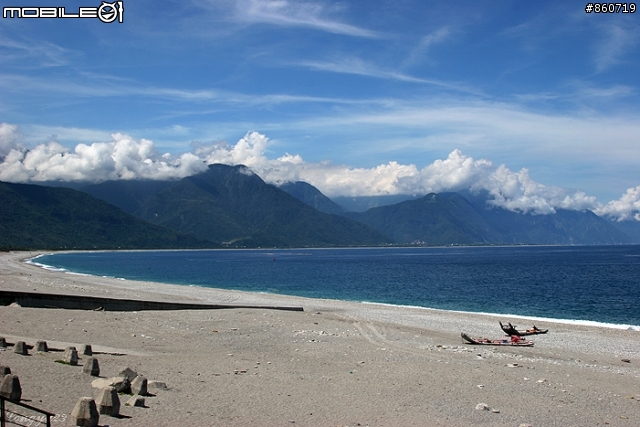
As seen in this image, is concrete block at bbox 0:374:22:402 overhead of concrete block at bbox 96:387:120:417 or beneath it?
overhead

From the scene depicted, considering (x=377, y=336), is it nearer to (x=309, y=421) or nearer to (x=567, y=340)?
(x=567, y=340)

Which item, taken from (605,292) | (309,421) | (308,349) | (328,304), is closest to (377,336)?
(308,349)

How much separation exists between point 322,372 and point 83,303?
22044mm

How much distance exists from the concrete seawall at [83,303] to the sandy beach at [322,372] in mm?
4286

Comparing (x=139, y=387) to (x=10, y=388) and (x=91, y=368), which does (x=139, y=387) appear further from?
(x=10, y=388)

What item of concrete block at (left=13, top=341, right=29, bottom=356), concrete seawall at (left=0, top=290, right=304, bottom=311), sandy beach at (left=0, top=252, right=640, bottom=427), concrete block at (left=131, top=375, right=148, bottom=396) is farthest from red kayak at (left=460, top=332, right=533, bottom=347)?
concrete block at (left=13, top=341, right=29, bottom=356)

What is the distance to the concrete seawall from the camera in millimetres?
32906

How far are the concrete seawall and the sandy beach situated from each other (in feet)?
14.1

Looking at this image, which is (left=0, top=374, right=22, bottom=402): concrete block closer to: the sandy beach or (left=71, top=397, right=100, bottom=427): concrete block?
the sandy beach

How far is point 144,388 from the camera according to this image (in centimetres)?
1217

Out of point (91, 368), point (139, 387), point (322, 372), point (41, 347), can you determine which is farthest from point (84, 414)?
point (322, 372)

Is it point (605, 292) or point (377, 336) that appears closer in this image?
point (377, 336)

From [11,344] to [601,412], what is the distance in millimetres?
16271

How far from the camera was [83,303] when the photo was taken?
33594mm
